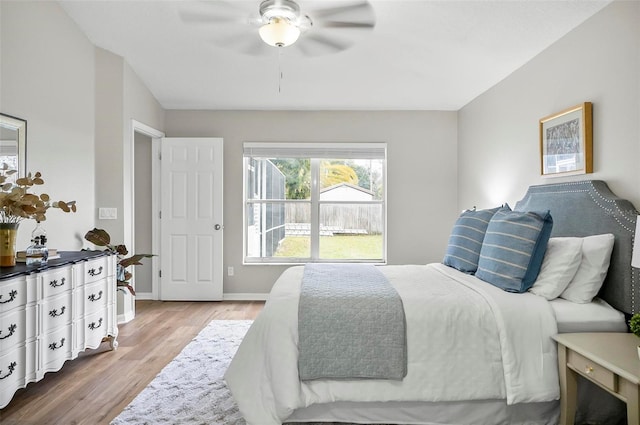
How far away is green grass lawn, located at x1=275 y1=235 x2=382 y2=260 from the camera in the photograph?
16.4 feet

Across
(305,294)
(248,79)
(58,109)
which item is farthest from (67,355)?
(248,79)

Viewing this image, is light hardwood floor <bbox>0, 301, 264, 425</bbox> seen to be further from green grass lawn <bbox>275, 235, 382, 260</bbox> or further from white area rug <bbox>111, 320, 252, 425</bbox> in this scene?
green grass lawn <bbox>275, 235, 382, 260</bbox>

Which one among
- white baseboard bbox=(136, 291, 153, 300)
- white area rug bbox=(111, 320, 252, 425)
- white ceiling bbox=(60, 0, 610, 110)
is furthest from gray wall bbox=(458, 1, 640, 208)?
white baseboard bbox=(136, 291, 153, 300)

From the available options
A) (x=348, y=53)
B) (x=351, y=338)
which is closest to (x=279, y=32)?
(x=348, y=53)

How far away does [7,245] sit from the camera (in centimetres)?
237

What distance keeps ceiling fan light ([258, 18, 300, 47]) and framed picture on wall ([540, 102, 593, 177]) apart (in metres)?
1.99

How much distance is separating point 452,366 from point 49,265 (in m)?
2.45

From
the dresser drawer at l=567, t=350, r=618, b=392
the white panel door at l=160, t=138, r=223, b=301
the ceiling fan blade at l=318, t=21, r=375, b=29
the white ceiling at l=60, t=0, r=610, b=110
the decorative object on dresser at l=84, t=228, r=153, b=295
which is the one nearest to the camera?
the dresser drawer at l=567, t=350, r=618, b=392

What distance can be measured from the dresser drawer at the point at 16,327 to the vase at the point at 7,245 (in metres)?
0.37

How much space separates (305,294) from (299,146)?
119 inches

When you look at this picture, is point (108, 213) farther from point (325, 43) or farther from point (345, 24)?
point (345, 24)

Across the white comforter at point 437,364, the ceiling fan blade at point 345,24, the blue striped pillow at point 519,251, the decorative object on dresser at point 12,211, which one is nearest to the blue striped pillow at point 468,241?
the blue striped pillow at point 519,251

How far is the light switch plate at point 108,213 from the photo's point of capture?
12.5ft

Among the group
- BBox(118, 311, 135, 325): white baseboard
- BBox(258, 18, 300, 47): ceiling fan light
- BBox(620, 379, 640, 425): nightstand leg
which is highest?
BBox(258, 18, 300, 47): ceiling fan light
